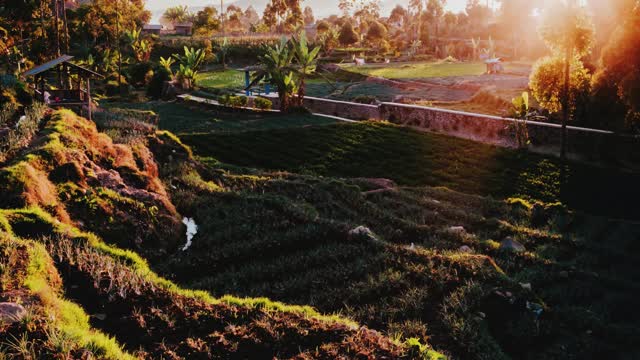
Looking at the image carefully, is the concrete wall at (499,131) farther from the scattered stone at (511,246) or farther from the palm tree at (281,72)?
the scattered stone at (511,246)

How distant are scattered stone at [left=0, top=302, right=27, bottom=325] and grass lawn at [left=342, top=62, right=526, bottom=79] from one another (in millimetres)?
47648

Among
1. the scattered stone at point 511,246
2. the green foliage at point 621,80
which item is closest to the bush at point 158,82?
the green foliage at point 621,80

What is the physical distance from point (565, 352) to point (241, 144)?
19.2m

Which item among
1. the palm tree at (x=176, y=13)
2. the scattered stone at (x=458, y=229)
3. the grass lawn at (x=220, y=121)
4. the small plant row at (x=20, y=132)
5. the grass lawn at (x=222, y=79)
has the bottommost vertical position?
the scattered stone at (x=458, y=229)

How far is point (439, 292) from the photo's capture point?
10.9 m

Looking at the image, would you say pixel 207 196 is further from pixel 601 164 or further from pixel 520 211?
pixel 601 164

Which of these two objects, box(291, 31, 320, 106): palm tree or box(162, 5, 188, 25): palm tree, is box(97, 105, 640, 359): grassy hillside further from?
box(162, 5, 188, 25): palm tree

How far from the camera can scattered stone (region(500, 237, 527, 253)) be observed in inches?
561

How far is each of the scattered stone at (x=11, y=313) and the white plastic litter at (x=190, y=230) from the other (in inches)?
251

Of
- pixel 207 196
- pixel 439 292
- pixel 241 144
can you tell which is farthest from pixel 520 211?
pixel 241 144

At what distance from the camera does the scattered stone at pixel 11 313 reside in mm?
6910

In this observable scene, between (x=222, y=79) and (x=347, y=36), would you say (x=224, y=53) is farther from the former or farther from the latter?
(x=347, y=36)

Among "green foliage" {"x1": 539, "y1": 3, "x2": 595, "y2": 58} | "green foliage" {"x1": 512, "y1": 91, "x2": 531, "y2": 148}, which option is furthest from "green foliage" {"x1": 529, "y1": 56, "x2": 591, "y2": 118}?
"green foliage" {"x1": 539, "y1": 3, "x2": 595, "y2": 58}

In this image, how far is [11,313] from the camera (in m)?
7.04
